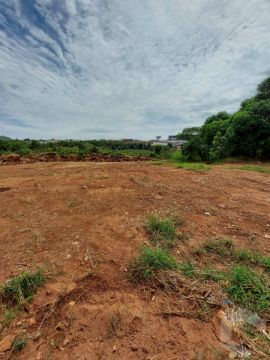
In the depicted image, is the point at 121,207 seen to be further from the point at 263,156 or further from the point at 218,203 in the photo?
the point at 263,156

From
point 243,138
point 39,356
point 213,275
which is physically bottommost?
point 39,356

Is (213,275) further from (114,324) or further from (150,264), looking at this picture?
(114,324)

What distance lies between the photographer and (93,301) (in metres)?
1.64

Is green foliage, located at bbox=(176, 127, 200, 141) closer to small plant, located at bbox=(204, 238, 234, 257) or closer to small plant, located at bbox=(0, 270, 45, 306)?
small plant, located at bbox=(204, 238, 234, 257)

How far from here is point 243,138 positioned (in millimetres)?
12141

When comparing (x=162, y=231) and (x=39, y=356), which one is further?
(x=162, y=231)

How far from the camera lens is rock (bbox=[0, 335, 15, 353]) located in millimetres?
1303

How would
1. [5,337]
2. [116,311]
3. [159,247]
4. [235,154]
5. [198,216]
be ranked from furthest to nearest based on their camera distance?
1. [235,154]
2. [198,216]
3. [159,247]
4. [116,311]
5. [5,337]

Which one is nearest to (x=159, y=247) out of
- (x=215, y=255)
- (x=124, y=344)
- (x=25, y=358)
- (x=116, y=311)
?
(x=215, y=255)

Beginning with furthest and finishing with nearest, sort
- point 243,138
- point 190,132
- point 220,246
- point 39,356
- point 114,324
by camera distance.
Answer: point 190,132, point 243,138, point 220,246, point 114,324, point 39,356

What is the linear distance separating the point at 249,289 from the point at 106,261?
1229mm

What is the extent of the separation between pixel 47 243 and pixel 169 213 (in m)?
1.71

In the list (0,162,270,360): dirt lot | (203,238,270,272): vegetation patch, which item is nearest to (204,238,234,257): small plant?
(203,238,270,272): vegetation patch

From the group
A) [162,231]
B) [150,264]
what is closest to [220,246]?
[162,231]
